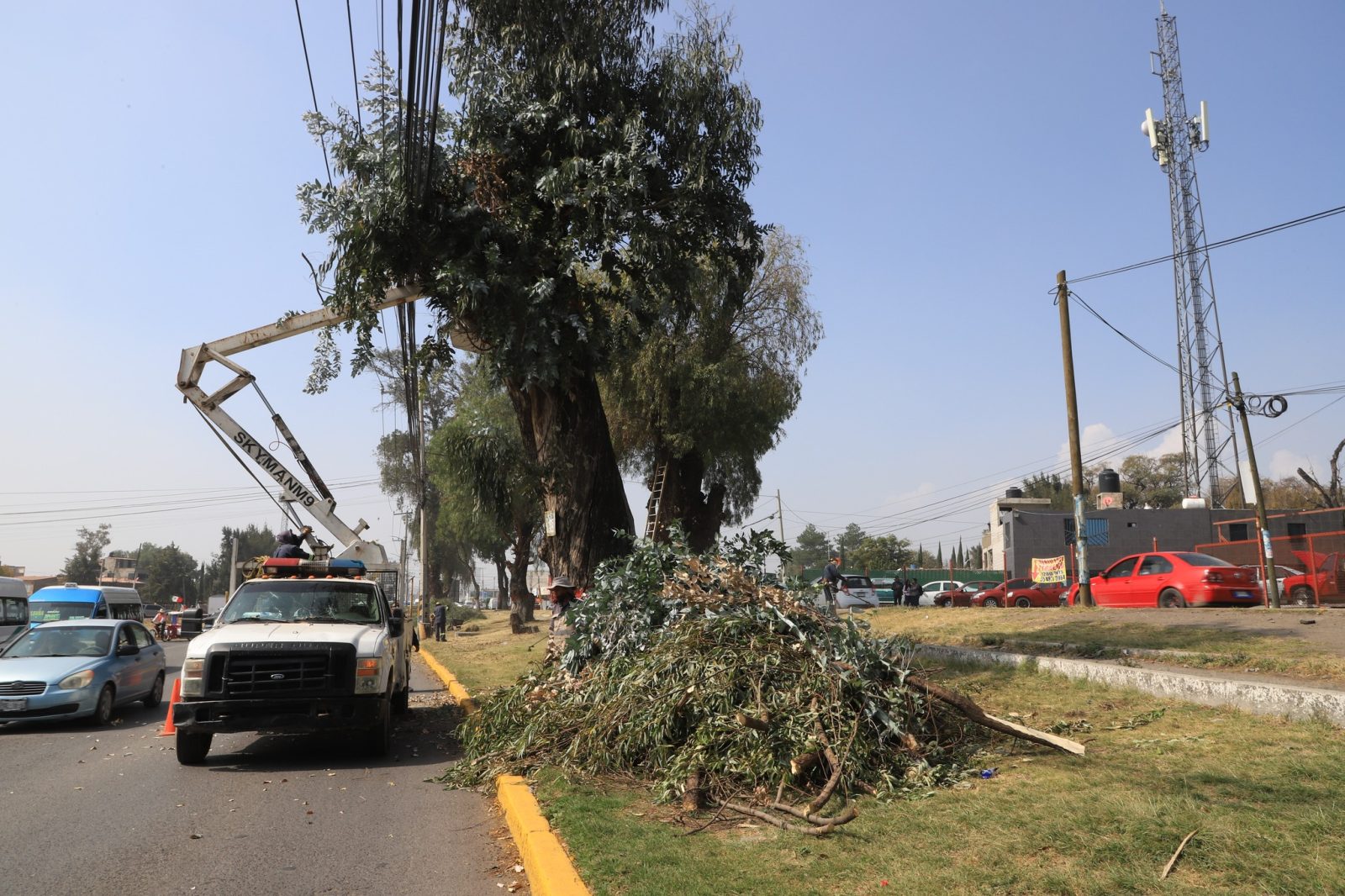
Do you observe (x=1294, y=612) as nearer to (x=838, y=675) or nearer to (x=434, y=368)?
(x=838, y=675)

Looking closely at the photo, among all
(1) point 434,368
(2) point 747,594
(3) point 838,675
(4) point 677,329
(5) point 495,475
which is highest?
(4) point 677,329

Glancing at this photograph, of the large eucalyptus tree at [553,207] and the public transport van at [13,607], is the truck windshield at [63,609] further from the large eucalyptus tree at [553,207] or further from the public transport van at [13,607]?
the large eucalyptus tree at [553,207]

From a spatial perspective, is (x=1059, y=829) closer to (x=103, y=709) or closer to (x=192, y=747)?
(x=192, y=747)

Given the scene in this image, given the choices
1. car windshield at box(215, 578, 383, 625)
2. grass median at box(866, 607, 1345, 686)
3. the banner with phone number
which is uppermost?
the banner with phone number

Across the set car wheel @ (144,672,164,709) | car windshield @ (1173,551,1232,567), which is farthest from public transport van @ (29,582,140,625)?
car windshield @ (1173,551,1232,567)

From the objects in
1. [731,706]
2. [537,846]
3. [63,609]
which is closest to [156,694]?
[731,706]

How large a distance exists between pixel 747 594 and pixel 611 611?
1.60 m

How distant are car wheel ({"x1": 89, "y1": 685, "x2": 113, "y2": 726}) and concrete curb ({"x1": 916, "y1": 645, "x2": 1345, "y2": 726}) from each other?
10971mm

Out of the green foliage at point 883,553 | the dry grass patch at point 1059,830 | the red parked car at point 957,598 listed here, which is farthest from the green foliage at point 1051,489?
the dry grass patch at point 1059,830

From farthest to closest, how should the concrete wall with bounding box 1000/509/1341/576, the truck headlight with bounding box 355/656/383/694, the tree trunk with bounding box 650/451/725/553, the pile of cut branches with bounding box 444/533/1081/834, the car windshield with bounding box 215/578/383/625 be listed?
the concrete wall with bounding box 1000/509/1341/576 < the tree trunk with bounding box 650/451/725/553 < the car windshield with bounding box 215/578/383/625 < the truck headlight with bounding box 355/656/383/694 < the pile of cut branches with bounding box 444/533/1081/834

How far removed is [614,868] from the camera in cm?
506

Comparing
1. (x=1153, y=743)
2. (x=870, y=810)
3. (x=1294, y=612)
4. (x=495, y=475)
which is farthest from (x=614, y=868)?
(x=1294, y=612)

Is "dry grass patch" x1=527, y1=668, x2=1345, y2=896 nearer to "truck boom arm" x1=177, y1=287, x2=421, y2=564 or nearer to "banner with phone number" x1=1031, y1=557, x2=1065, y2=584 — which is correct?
"truck boom arm" x1=177, y1=287, x2=421, y2=564

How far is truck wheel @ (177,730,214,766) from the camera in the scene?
9500mm
